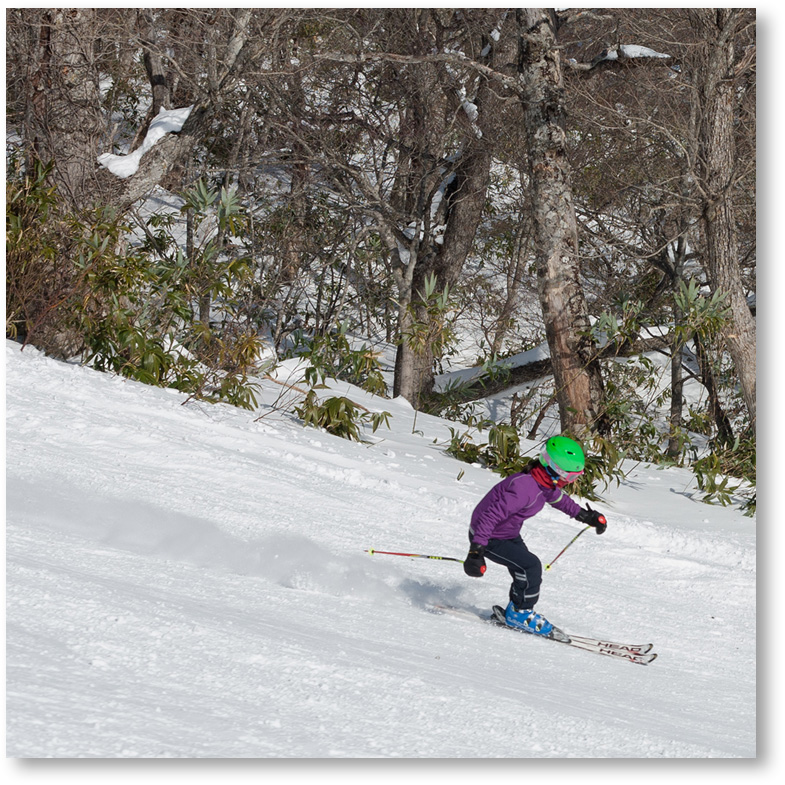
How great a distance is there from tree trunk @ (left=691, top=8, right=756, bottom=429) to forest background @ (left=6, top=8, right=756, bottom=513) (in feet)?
0.08

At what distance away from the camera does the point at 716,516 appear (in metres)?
6.85

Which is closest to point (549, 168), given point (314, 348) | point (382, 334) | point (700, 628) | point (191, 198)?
point (314, 348)

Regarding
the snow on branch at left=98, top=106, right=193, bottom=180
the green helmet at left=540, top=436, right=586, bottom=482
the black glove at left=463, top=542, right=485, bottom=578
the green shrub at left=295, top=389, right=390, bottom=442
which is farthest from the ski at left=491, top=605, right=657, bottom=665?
the snow on branch at left=98, top=106, right=193, bottom=180

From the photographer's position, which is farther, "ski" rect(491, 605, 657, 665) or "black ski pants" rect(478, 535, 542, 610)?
"black ski pants" rect(478, 535, 542, 610)

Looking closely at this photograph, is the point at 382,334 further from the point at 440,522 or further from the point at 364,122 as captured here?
the point at 440,522

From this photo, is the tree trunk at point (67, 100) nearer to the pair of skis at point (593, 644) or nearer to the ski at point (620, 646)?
the pair of skis at point (593, 644)

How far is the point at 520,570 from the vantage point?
452 centimetres

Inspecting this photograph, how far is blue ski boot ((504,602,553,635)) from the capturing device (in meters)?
4.43

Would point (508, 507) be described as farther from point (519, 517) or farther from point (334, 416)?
point (334, 416)

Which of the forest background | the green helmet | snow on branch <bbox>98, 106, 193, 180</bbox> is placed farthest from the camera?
snow on branch <bbox>98, 106, 193, 180</bbox>

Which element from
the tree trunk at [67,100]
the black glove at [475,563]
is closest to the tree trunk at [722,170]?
the black glove at [475,563]

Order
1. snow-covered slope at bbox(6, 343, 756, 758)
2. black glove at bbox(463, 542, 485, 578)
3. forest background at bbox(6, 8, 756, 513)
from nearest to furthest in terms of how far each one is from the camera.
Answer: snow-covered slope at bbox(6, 343, 756, 758) → black glove at bbox(463, 542, 485, 578) → forest background at bbox(6, 8, 756, 513)

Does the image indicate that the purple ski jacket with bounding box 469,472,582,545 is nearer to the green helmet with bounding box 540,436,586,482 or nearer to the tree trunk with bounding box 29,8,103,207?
the green helmet with bounding box 540,436,586,482

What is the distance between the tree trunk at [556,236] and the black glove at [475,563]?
3.93m
